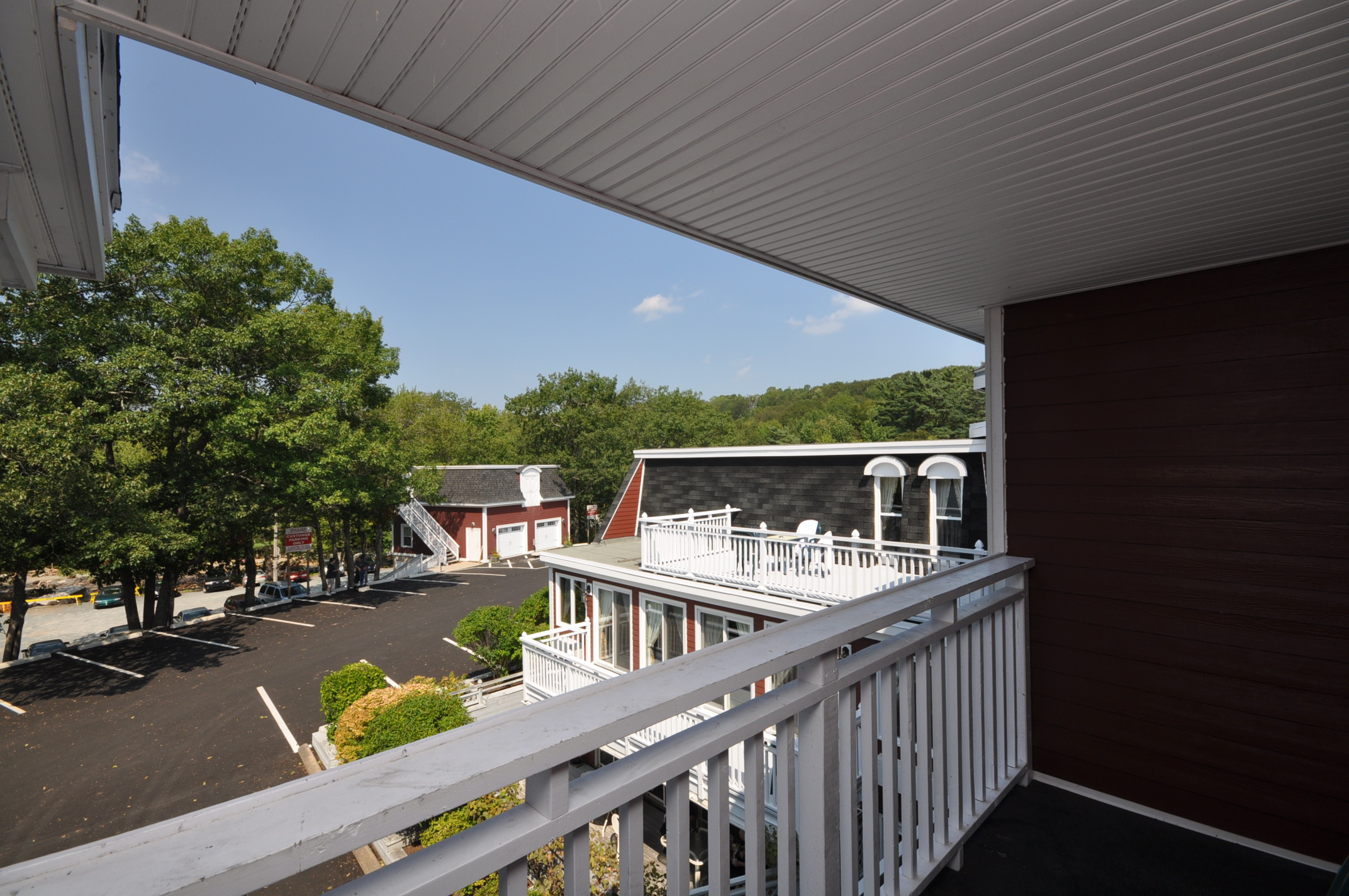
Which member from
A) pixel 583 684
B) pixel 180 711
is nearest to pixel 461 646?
pixel 180 711

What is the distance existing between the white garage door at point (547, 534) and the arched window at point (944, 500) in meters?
17.6

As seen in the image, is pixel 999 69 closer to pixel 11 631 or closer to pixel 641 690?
pixel 641 690

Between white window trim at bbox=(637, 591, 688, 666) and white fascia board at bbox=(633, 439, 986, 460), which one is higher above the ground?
white fascia board at bbox=(633, 439, 986, 460)

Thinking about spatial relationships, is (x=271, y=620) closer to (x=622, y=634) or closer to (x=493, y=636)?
(x=493, y=636)

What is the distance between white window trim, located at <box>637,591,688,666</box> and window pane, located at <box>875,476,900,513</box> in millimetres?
3114

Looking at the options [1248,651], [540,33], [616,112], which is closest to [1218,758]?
[1248,651]

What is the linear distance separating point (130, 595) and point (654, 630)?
13519mm

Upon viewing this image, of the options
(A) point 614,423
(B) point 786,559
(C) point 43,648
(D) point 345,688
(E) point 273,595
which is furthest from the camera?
(A) point 614,423

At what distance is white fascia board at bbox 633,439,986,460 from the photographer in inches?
293

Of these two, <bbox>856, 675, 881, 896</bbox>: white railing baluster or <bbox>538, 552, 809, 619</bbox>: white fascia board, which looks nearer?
<bbox>856, 675, 881, 896</bbox>: white railing baluster

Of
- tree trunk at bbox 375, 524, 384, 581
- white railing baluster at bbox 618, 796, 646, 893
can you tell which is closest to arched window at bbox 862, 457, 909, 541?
white railing baluster at bbox 618, 796, 646, 893

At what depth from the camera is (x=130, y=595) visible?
13656 millimetres

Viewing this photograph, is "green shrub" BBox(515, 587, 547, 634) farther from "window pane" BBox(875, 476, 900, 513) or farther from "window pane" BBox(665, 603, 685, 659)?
"window pane" BBox(875, 476, 900, 513)

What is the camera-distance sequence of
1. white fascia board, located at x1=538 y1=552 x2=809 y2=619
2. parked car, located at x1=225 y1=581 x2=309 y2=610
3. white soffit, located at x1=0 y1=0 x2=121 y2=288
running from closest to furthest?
1. white soffit, located at x1=0 y1=0 x2=121 y2=288
2. white fascia board, located at x1=538 y1=552 x2=809 y2=619
3. parked car, located at x1=225 y1=581 x2=309 y2=610
